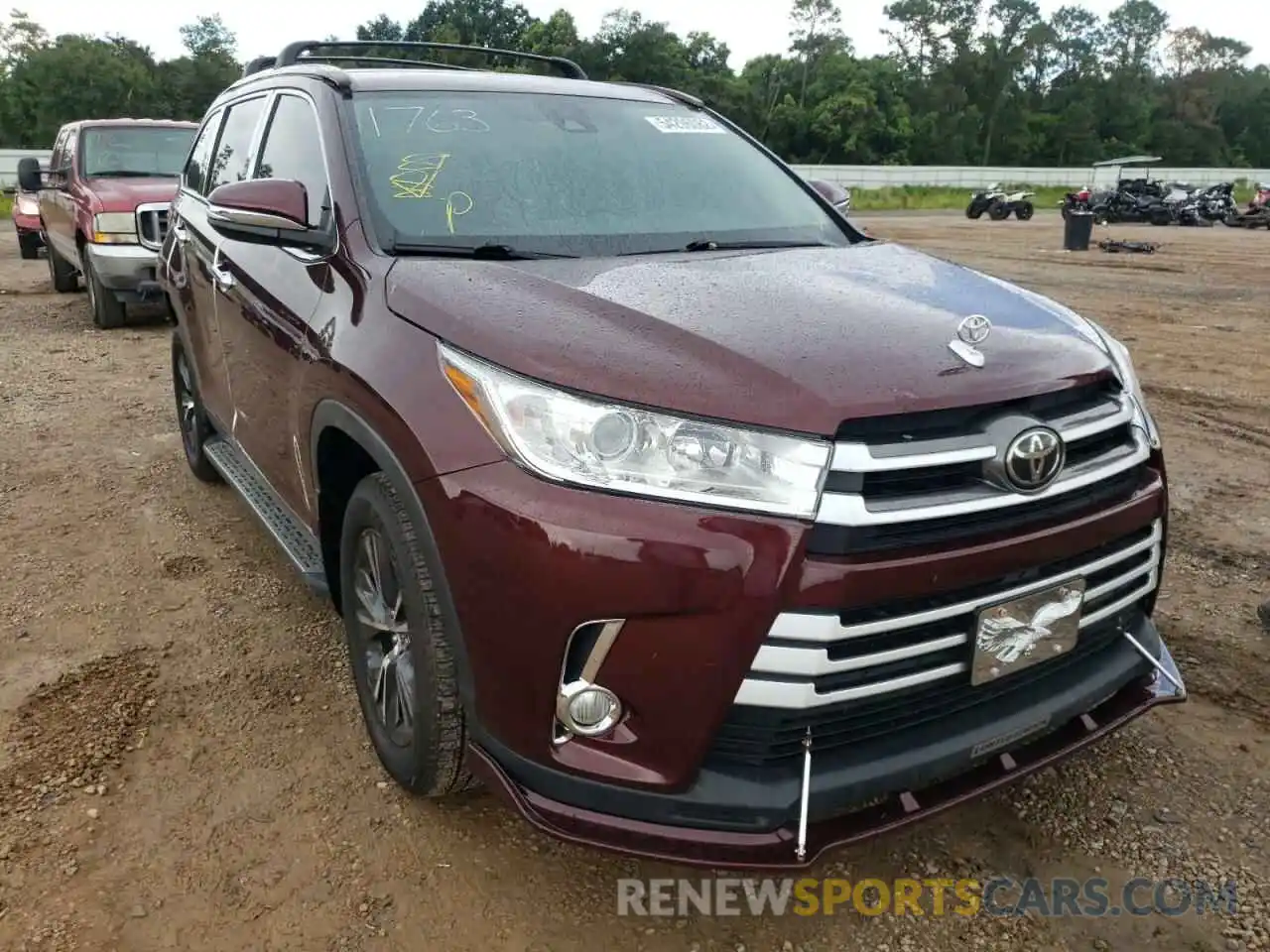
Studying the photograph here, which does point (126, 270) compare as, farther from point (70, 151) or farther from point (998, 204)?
point (998, 204)

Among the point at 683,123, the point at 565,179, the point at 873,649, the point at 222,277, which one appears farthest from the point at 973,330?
the point at 222,277

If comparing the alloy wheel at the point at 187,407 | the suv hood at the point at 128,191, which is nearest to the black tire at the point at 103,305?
the suv hood at the point at 128,191

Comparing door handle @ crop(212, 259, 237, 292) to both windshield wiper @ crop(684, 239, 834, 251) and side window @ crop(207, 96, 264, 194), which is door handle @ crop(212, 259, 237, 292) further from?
windshield wiper @ crop(684, 239, 834, 251)

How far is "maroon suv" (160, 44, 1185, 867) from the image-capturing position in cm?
184

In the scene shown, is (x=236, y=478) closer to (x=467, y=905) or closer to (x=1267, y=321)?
(x=467, y=905)

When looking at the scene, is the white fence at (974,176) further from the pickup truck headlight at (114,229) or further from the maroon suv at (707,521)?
the maroon suv at (707,521)

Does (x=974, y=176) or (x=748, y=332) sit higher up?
(x=748, y=332)

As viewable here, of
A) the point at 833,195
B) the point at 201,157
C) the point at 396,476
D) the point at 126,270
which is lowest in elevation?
the point at 126,270

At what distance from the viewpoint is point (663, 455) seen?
1.87 metres

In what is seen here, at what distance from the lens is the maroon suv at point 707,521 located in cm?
184

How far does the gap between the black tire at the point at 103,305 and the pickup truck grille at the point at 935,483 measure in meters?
8.80

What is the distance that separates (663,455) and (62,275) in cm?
1164

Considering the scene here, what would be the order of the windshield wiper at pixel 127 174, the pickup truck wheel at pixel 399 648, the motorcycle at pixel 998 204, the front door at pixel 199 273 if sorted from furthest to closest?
the motorcycle at pixel 998 204 < the windshield wiper at pixel 127 174 < the front door at pixel 199 273 < the pickup truck wheel at pixel 399 648

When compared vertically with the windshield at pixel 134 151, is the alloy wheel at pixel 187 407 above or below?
below
